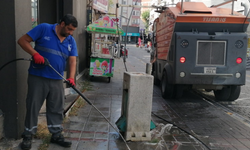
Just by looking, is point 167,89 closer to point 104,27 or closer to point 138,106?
point 104,27

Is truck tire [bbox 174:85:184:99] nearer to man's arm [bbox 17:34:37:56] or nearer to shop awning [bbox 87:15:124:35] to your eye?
shop awning [bbox 87:15:124:35]

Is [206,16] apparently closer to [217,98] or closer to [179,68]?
[179,68]

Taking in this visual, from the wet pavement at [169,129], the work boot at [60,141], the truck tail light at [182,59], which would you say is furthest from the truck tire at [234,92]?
the work boot at [60,141]

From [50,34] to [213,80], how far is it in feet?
16.0

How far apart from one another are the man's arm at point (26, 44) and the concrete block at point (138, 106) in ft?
5.18

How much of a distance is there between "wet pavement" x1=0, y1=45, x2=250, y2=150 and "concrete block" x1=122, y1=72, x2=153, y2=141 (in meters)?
0.16

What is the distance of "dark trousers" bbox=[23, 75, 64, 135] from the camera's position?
3590mm

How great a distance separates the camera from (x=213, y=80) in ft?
23.0

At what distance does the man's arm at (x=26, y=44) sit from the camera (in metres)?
3.39

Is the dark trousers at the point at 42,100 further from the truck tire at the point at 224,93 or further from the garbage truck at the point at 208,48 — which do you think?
the truck tire at the point at 224,93

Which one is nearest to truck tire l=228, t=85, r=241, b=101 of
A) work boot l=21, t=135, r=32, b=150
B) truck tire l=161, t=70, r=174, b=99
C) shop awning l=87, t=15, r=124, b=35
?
truck tire l=161, t=70, r=174, b=99

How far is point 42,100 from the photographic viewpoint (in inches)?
146

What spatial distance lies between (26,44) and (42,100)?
825mm

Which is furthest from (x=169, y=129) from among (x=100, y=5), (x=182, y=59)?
(x=100, y=5)
